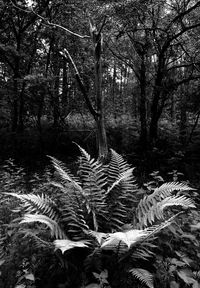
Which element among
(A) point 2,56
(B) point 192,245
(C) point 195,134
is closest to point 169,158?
(C) point 195,134

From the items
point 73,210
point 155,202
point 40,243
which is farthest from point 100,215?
point 40,243

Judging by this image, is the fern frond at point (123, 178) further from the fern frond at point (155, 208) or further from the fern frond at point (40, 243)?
the fern frond at point (40, 243)

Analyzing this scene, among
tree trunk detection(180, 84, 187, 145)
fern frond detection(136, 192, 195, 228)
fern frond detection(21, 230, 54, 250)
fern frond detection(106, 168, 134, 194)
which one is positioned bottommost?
fern frond detection(21, 230, 54, 250)

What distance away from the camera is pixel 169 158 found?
8344mm

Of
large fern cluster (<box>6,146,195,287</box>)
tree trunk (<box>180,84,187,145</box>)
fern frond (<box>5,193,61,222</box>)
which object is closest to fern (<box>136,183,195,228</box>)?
large fern cluster (<box>6,146,195,287</box>)

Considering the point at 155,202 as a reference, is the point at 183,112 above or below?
above

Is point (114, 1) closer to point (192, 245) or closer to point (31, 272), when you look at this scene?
point (192, 245)

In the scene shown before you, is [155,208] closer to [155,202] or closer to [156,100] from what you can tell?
[155,202]

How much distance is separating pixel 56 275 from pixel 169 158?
6.55 metres

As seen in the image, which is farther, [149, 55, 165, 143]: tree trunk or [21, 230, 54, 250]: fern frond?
[149, 55, 165, 143]: tree trunk

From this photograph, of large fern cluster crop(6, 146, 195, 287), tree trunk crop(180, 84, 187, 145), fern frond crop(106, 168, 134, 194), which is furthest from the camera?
tree trunk crop(180, 84, 187, 145)

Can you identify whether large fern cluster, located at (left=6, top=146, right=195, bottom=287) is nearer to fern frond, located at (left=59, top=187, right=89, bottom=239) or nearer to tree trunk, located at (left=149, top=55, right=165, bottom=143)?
fern frond, located at (left=59, top=187, right=89, bottom=239)

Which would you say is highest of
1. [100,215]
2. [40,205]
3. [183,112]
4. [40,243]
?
[183,112]

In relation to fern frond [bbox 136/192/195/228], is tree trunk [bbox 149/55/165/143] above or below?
above
